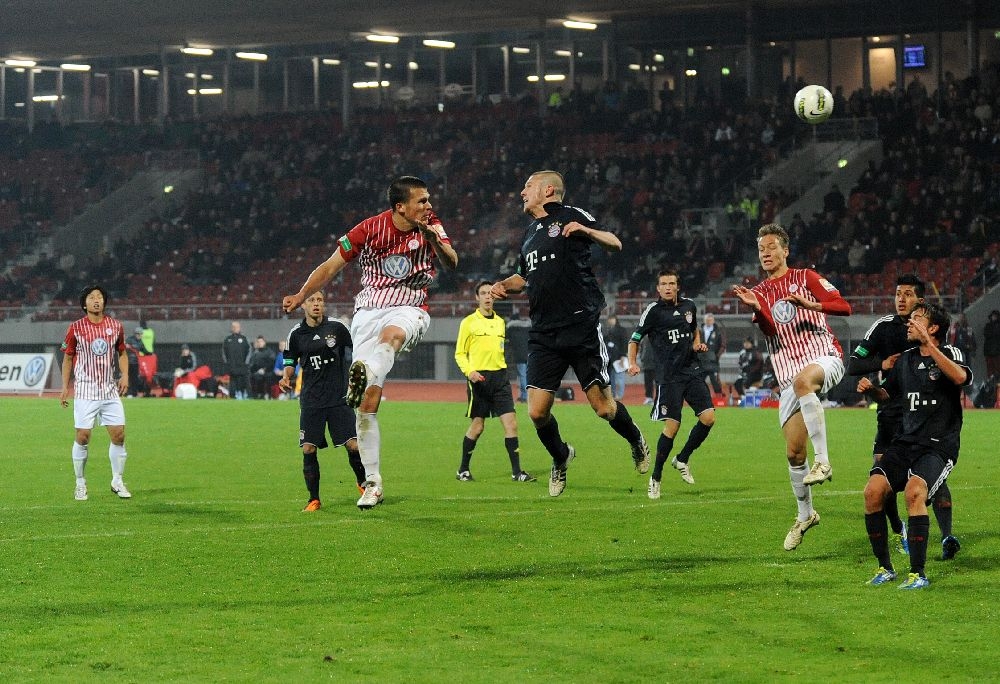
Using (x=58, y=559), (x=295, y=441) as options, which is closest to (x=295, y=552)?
(x=58, y=559)

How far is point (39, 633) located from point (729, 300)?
29982mm

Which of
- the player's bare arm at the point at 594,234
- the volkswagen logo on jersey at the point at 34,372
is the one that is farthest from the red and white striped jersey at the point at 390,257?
the volkswagen logo on jersey at the point at 34,372

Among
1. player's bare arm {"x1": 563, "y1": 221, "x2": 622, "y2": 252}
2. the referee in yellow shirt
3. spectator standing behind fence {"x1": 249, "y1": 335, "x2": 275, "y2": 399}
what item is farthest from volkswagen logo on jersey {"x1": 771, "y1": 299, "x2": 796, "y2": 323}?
spectator standing behind fence {"x1": 249, "y1": 335, "x2": 275, "y2": 399}

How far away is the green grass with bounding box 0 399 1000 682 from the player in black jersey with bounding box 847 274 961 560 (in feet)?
1.14

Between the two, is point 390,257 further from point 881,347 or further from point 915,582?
point 915,582

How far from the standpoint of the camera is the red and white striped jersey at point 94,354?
47.9 feet

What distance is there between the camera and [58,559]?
33.4ft

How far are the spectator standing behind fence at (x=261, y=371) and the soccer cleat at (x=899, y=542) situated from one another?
2668 centimetres

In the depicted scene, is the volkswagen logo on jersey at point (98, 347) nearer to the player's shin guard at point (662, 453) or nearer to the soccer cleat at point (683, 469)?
the player's shin guard at point (662, 453)

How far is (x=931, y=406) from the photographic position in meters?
8.83

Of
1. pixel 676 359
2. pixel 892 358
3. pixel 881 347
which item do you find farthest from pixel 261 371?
pixel 892 358

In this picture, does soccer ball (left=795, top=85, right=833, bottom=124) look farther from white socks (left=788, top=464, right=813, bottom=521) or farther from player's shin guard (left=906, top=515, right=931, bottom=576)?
player's shin guard (left=906, top=515, right=931, bottom=576)

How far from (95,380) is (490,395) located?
4549 millimetres

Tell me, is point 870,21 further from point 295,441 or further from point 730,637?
point 730,637
